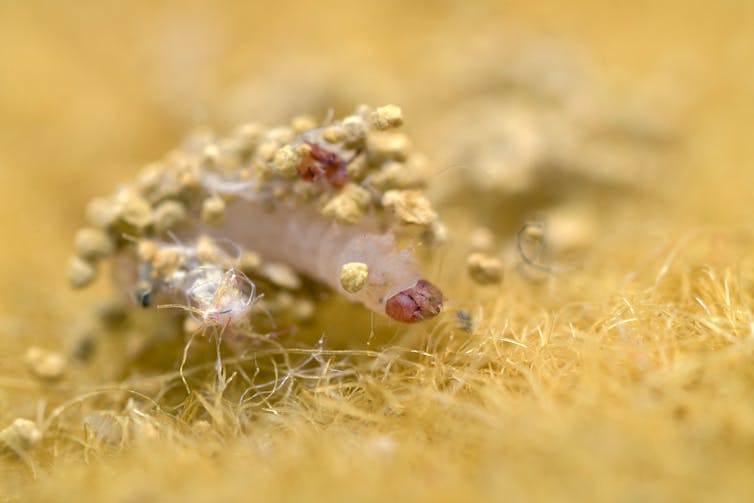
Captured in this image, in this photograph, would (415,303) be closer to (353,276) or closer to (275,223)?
(353,276)

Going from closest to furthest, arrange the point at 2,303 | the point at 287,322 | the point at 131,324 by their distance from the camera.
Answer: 1. the point at 287,322
2. the point at 131,324
3. the point at 2,303

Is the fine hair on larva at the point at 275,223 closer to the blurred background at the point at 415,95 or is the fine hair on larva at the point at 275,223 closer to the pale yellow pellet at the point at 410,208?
the pale yellow pellet at the point at 410,208

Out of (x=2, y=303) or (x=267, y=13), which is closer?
(x=2, y=303)

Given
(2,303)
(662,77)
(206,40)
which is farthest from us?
(206,40)

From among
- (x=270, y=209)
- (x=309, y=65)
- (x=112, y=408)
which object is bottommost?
(x=112, y=408)

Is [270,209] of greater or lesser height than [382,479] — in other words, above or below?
above

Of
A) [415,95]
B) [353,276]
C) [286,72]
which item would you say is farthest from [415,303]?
[286,72]

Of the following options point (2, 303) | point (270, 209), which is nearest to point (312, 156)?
point (270, 209)

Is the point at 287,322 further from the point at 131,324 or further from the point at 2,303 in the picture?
the point at 2,303
